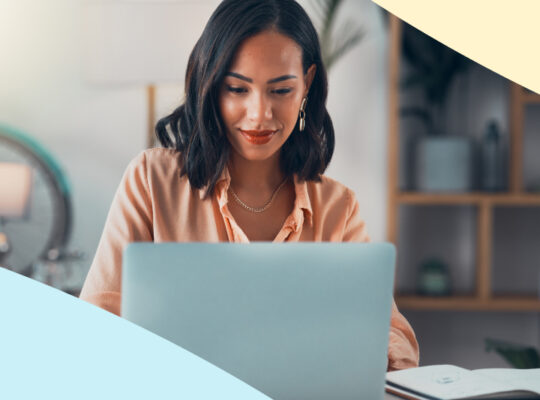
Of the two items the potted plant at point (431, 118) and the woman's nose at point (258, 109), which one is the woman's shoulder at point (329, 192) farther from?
the potted plant at point (431, 118)

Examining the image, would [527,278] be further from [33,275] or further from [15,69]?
[15,69]

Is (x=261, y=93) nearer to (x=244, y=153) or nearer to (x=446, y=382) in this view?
(x=244, y=153)

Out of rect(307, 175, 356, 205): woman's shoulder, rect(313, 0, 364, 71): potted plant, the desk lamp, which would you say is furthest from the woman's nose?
the desk lamp

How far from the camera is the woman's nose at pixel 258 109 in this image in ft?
4.82

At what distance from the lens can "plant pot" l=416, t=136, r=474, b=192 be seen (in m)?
2.50

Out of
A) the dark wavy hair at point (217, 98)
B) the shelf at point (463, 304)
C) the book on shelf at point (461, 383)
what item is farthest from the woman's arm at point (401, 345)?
the shelf at point (463, 304)

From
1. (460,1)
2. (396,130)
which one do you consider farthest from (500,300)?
(460,1)

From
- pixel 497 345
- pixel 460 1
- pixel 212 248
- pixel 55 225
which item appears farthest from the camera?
pixel 55 225

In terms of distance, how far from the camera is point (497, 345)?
83.4 inches

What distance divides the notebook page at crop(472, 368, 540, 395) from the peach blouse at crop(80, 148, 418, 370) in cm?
58

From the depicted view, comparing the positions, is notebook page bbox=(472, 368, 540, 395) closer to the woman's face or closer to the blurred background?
the woman's face

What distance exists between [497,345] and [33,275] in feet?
5.41

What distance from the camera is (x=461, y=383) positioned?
944 millimetres

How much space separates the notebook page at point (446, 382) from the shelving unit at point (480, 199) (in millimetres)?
1526
